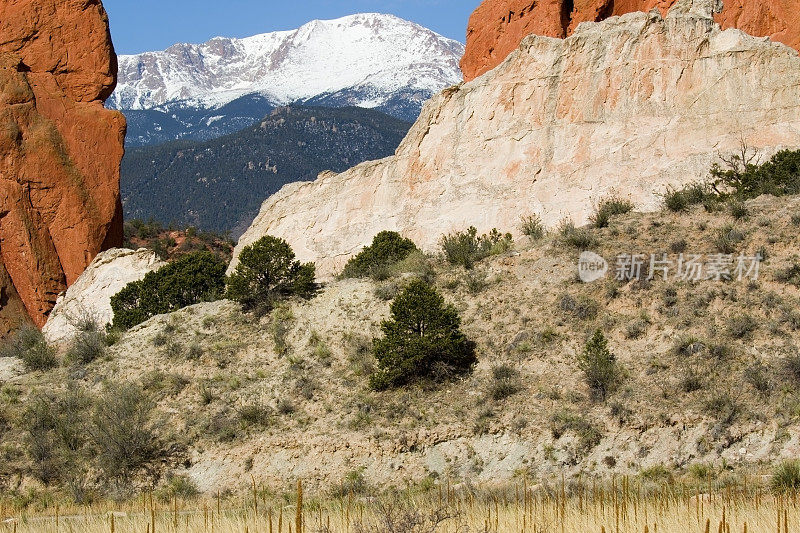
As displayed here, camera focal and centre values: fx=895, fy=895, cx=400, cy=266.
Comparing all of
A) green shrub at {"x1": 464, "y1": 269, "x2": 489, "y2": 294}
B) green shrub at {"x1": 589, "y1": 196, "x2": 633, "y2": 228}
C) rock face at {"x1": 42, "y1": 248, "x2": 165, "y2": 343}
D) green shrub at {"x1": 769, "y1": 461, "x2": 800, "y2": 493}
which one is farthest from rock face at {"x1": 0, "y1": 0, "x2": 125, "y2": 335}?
green shrub at {"x1": 769, "y1": 461, "x2": 800, "y2": 493}

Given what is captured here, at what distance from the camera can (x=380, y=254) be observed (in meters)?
31.1

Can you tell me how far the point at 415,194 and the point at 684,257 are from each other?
12.4 meters

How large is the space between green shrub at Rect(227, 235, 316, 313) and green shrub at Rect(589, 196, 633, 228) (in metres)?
9.12

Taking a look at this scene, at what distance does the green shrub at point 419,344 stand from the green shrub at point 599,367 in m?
3.13

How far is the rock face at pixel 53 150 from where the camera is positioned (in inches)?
1417

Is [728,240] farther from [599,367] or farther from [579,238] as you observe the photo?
[599,367]

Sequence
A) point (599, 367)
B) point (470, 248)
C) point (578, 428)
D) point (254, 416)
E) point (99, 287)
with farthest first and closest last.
Answer: point (99, 287) → point (470, 248) → point (254, 416) → point (599, 367) → point (578, 428)

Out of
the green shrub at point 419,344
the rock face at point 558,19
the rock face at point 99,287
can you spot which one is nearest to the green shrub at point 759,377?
the green shrub at point 419,344

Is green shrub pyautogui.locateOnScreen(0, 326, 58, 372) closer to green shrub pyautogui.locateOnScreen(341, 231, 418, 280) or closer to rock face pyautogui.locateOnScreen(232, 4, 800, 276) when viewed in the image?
green shrub pyautogui.locateOnScreen(341, 231, 418, 280)

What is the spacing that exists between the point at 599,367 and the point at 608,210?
947 centimetres

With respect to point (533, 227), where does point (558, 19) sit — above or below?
above

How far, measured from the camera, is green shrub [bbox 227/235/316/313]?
27797 millimetres

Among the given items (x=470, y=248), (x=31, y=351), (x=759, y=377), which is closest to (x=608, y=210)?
(x=470, y=248)

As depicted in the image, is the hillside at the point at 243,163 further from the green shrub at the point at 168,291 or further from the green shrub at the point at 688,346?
the green shrub at the point at 688,346
